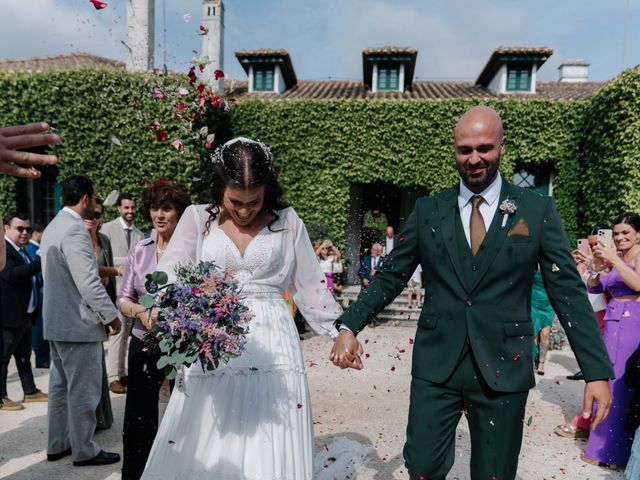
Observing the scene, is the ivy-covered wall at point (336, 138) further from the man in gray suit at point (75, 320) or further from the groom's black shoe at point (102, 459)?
the groom's black shoe at point (102, 459)

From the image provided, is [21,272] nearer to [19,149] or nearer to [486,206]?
[19,149]

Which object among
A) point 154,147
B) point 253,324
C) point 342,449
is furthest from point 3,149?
point 154,147

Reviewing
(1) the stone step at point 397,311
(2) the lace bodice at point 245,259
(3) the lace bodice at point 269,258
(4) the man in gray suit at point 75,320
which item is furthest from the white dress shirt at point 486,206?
(1) the stone step at point 397,311

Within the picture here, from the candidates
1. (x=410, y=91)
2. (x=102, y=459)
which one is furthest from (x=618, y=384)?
(x=410, y=91)

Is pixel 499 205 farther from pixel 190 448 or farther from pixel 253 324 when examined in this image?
pixel 190 448

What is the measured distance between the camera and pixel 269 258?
2.69 metres

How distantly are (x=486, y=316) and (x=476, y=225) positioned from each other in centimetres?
50

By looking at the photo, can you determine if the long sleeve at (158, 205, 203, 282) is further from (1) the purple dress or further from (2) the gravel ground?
(1) the purple dress

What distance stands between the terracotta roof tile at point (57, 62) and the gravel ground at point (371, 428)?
40.9 ft

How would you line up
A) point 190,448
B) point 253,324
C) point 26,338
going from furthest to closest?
point 26,338 < point 253,324 < point 190,448

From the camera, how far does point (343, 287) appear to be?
14.3 metres

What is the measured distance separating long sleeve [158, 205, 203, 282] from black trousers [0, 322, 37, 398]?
421 centimetres

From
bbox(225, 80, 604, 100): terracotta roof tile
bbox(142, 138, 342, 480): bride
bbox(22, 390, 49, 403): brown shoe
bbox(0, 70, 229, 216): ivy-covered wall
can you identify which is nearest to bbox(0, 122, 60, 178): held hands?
bbox(142, 138, 342, 480): bride

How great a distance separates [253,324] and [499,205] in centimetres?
156
